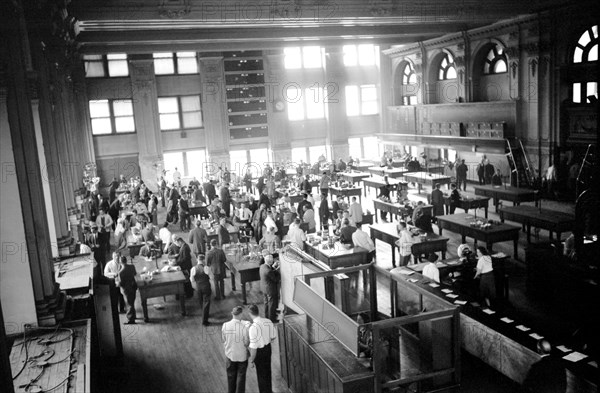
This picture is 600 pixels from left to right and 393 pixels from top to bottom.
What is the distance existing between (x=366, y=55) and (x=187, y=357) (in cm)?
2804

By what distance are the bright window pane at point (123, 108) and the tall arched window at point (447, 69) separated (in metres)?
16.7

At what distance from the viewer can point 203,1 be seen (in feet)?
57.6

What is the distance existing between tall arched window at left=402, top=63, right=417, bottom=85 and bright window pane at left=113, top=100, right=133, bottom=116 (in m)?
15.9

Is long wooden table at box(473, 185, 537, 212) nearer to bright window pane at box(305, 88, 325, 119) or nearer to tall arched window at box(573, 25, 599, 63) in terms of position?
tall arched window at box(573, 25, 599, 63)

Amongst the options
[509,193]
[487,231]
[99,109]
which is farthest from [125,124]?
[487,231]

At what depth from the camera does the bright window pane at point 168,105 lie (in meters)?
29.9

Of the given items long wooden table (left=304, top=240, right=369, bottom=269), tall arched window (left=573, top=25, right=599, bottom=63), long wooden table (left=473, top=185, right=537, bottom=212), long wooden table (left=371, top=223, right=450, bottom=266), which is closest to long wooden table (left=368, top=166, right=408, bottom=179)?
long wooden table (left=473, top=185, right=537, bottom=212)

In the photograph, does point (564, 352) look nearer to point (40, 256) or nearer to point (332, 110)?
point (40, 256)

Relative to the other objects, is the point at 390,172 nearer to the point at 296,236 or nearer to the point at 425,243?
the point at 425,243

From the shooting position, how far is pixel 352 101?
3478 cm

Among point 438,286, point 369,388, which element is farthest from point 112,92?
point 369,388

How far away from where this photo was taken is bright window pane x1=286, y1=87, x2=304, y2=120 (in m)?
32.8

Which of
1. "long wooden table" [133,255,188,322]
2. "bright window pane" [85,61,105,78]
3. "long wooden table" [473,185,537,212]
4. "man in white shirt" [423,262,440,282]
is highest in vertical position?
"bright window pane" [85,61,105,78]

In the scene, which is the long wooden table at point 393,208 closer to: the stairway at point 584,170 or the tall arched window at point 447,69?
the stairway at point 584,170
